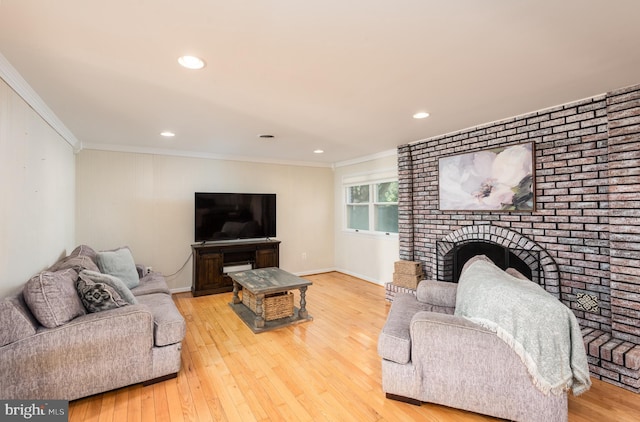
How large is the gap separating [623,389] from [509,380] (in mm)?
1267

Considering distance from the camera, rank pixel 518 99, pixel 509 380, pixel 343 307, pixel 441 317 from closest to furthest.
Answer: pixel 509 380 → pixel 441 317 → pixel 518 99 → pixel 343 307

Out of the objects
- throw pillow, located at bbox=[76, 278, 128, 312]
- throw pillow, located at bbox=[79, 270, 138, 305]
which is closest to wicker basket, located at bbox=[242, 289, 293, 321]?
throw pillow, located at bbox=[79, 270, 138, 305]

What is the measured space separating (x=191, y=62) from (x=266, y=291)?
2.25m

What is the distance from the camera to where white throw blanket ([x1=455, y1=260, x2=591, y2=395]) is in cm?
153

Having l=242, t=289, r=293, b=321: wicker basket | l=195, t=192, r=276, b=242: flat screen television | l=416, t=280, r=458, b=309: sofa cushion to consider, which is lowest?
l=242, t=289, r=293, b=321: wicker basket

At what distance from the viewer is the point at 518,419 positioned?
1.71 meters

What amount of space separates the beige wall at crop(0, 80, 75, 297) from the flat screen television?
66.3 inches

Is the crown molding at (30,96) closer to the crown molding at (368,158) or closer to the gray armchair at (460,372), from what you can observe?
the gray armchair at (460,372)

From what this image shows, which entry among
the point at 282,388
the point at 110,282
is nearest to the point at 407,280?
the point at 282,388

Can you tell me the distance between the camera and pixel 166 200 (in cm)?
457

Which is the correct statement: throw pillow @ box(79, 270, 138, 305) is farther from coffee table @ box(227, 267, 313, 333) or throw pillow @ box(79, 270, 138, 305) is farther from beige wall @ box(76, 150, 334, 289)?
beige wall @ box(76, 150, 334, 289)

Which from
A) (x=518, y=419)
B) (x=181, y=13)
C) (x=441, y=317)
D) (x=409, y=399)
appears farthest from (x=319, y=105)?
(x=518, y=419)

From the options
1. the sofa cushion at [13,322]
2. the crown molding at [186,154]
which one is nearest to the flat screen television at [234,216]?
the crown molding at [186,154]

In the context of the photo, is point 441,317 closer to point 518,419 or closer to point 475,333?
point 475,333
